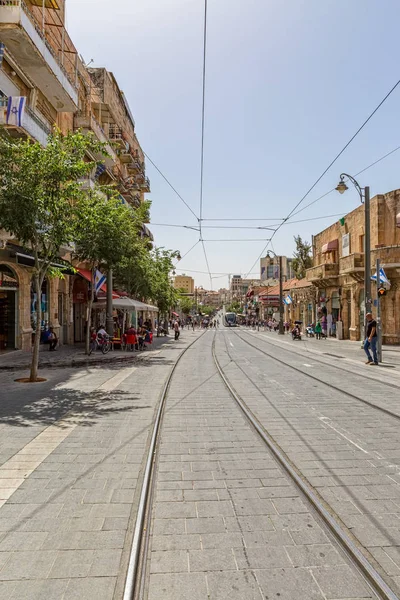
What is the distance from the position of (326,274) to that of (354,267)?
6596mm

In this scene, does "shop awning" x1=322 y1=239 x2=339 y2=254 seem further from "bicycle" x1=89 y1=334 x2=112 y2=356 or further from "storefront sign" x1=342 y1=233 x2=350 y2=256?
"bicycle" x1=89 y1=334 x2=112 y2=356

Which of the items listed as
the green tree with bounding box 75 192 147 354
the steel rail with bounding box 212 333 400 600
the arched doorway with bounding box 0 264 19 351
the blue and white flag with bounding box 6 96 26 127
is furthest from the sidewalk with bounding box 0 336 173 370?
the steel rail with bounding box 212 333 400 600

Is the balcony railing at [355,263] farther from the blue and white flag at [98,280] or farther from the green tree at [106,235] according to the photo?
the blue and white flag at [98,280]

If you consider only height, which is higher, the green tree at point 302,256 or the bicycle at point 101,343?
the green tree at point 302,256

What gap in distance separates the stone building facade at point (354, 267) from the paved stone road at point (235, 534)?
23693 mm

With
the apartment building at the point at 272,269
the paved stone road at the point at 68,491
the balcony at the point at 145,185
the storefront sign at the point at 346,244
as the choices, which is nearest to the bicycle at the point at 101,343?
the paved stone road at the point at 68,491

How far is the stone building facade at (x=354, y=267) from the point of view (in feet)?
94.3

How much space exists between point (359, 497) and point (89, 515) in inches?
101

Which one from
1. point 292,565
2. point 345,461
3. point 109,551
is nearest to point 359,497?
point 345,461

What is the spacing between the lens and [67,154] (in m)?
12.1

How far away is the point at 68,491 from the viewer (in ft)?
15.5

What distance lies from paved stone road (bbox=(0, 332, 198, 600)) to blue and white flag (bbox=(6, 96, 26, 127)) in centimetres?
1135

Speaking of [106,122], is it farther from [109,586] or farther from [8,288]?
[109,586]

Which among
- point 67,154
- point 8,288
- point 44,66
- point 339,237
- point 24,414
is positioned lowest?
point 24,414
